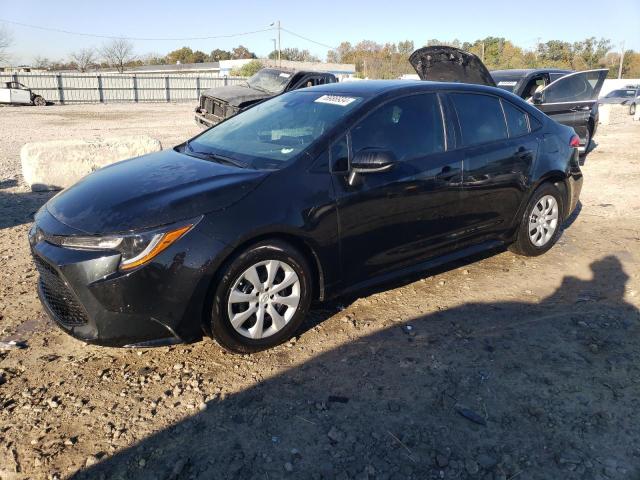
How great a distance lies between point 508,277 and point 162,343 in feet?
10.3

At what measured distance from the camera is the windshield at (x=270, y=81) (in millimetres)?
12938

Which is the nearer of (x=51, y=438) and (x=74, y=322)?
(x=51, y=438)

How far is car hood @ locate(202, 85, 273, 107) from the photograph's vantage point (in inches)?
461

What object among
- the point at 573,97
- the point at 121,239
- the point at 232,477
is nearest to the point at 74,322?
the point at 121,239

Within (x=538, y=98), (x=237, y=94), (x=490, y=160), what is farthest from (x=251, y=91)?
(x=490, y=160)

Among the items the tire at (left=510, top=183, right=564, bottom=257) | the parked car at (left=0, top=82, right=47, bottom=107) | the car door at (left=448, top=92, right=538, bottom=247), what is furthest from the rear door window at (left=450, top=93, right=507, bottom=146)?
the parked car at (left=0, top=82, right=47, bottom=107)

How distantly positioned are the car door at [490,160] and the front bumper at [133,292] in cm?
230

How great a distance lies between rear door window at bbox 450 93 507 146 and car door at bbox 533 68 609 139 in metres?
5.82

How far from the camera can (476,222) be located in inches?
176

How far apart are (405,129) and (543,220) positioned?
2.04 metres

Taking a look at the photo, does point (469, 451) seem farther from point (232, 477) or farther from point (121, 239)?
point (121, 239)

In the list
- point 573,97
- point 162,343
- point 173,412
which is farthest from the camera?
point 573,97

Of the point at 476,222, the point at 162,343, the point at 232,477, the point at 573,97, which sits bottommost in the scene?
the point at 232,477

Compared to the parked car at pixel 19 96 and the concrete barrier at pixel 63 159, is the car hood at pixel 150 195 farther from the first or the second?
the parked car at pixel 19 96
